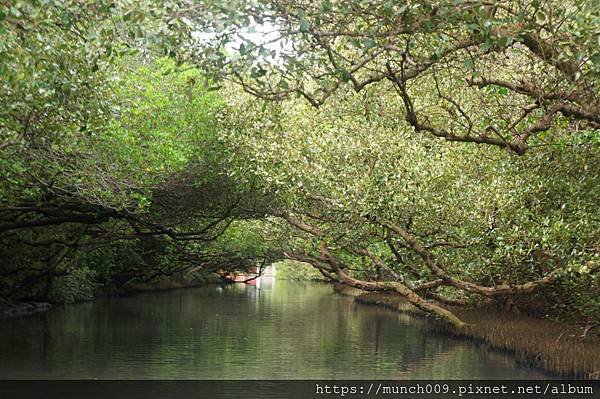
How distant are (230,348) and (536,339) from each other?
1049 centimetres

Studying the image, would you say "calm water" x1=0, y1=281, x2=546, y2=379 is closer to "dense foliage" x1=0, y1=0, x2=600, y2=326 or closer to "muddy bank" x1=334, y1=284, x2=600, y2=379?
"muddy bank" x1=334, y1=284, x2=600, y2=379

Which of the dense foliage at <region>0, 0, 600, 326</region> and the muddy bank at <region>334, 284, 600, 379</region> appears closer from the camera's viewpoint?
the dense foliage at <region>0, 0, 600, 326</region>

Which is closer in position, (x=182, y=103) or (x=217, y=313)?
(x=182, y=103)

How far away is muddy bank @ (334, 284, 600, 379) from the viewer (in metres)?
23.2

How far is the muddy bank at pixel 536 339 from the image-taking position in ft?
76.1

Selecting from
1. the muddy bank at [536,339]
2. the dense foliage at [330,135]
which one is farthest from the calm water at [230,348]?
the dense foliage at [330,135]

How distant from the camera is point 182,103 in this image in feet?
98.1

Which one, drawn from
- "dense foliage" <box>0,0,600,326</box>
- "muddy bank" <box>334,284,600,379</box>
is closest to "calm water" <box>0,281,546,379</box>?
"muddy bank" <box>334,284,600,379</box>

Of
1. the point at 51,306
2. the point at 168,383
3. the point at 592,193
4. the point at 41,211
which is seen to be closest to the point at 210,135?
the point at 41,211

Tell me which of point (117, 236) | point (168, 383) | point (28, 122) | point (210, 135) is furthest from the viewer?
point (117, 236)

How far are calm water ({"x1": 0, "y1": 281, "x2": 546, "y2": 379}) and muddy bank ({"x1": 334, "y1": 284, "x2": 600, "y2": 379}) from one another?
2.30ft

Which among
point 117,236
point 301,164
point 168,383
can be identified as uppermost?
point 301,164

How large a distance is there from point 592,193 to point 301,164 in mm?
15440

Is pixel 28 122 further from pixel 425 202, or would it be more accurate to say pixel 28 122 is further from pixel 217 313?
pixel 217 313
